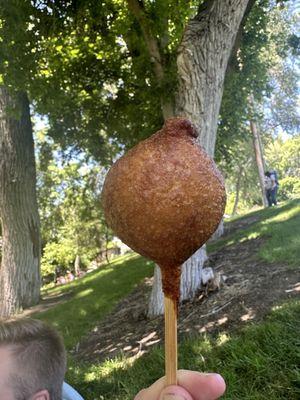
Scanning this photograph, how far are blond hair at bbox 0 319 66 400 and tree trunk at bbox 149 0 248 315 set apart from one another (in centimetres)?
382

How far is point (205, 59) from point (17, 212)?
5.36m

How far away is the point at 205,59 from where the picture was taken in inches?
215

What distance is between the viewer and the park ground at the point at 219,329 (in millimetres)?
3410

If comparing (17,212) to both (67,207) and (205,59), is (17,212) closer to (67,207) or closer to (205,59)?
(205,59)

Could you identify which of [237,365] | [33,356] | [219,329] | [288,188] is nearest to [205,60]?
[219,329]

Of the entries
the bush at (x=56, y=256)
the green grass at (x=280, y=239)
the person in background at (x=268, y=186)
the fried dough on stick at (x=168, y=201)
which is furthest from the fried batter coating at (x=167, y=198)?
the bush at (x=56, y=256)

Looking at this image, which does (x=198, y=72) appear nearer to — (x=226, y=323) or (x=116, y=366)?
(x=226, y=323)

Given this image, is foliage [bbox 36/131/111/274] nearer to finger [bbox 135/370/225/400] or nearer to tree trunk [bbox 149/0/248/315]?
tree trunk [bbox 149/0/248/315]

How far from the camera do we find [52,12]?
6.25m

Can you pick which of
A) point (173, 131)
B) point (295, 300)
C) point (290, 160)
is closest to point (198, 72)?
point (295, 300)

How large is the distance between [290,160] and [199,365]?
36661 mm

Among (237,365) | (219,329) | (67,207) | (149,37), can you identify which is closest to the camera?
(237,365)

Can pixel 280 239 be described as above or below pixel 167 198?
below

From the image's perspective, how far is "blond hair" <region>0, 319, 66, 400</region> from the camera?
191 cm
